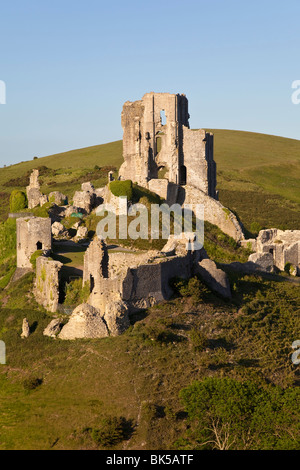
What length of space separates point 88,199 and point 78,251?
10.5 m

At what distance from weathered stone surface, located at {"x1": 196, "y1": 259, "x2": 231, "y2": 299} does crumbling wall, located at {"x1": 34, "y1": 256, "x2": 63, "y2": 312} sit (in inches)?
316

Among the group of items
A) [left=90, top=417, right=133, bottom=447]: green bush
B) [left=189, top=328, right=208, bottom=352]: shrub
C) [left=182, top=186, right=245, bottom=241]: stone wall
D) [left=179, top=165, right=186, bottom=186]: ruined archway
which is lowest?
[left=90, top=417, right=133, bottom=447]: green bush

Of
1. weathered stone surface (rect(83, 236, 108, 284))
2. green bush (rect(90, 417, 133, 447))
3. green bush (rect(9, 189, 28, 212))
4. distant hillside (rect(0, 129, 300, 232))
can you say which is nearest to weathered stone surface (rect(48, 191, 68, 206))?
green bush (rect(9, 189, 28, 212))

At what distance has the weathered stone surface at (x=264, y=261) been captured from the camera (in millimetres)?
52638

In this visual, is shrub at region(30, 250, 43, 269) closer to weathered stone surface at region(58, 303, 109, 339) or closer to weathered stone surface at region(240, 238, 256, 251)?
weathered stone surface at region(58, 303, 109, 339)

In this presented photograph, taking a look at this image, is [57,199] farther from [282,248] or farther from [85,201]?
[282,248]

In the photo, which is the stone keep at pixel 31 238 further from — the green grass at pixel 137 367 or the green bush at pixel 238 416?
the green bush at pixel 238 416

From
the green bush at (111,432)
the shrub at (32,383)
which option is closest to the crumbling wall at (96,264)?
the shrub at (32,383)

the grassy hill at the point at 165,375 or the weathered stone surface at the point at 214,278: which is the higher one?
the weathered stone surface at the point at 214,278

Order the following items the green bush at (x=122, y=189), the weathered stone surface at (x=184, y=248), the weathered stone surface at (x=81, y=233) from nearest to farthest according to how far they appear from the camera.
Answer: the weathered stone surface at (x=184, y=248) < the weathered stone surface at (x=81, y=233) < the green bush at (x=122, y=189)

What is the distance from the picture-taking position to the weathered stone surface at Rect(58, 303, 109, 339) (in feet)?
123

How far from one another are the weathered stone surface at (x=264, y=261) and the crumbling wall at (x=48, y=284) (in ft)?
52.7

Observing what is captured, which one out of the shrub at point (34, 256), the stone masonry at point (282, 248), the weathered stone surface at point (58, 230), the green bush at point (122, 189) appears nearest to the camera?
the shrub at point (34, 256)

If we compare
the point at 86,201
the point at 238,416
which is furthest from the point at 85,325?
the point at 86,201
